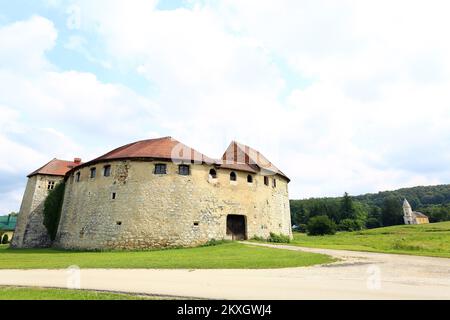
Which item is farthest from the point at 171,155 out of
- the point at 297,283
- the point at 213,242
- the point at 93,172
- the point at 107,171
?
the point at 297,283

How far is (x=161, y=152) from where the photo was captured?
25.3 metres

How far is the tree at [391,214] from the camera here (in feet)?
297

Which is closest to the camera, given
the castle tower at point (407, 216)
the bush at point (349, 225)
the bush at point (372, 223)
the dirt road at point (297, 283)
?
the dirt road at point (297, 283)

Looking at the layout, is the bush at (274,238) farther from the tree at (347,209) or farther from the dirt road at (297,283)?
the tree at (347,209)

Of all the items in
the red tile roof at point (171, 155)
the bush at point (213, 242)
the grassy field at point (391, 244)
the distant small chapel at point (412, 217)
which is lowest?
the grassy field at point (391, 244)

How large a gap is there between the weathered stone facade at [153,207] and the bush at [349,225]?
56.4 m

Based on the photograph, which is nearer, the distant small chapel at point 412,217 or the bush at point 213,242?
the bush at point 213,242

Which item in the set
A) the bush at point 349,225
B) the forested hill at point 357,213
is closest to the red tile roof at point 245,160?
the bush at point 349,225

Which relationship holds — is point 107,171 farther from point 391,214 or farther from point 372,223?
point 391,214

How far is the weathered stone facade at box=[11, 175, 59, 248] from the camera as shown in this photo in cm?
3206

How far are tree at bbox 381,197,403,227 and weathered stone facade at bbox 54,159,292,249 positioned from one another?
80.4m

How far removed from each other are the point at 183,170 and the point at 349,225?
64093mm

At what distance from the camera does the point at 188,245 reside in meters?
23.2

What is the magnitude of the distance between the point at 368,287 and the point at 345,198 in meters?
84.7
